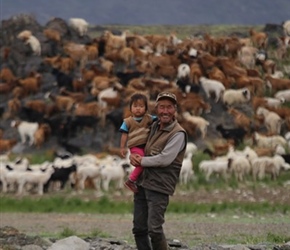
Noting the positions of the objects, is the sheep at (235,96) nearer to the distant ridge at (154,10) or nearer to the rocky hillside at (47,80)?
the rocky hillside at (47,80)

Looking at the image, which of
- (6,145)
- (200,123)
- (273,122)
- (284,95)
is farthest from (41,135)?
(284,95)

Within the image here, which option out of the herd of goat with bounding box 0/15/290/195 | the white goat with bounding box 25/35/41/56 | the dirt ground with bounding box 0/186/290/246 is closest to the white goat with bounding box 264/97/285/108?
the herd of goat with bounding box 0/15/290/195

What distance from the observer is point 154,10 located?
620 ft

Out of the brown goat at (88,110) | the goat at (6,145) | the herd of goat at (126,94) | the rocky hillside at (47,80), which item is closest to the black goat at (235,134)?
the herd of goat at (126,94)

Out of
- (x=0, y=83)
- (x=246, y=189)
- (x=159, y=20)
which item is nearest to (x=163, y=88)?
(x=0, y=83)

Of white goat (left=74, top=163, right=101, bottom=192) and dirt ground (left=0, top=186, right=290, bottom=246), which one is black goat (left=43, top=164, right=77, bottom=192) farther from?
dirt ground (left=0, top=186, right=290, bottom=246)

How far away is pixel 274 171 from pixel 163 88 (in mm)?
10818

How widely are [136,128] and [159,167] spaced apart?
22.4 inches

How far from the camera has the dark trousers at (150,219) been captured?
9.88 metres

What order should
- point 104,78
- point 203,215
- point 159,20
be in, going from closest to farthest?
1. point 203,215
2. point 104,78
3. point 159,20

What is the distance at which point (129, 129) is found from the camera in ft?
33.3

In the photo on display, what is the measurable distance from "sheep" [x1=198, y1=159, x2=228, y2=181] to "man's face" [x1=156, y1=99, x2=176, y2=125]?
63.7 ft

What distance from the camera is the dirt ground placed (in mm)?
16453

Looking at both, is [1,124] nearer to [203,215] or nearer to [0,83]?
[0,83]
